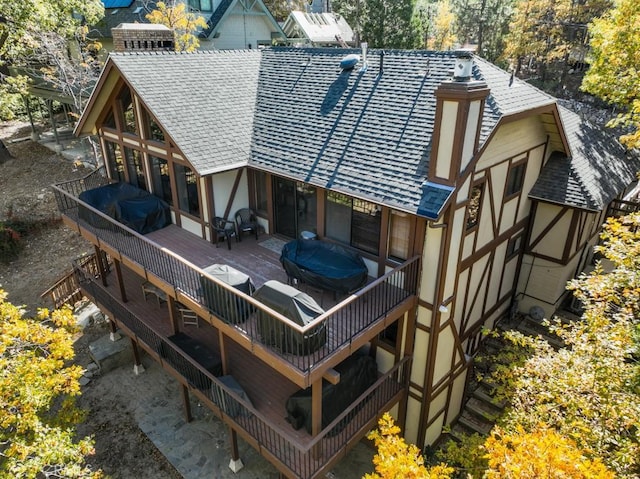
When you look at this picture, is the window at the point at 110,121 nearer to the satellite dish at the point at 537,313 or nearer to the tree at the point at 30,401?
the tree at the point at 30,401

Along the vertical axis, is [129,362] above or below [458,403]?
below

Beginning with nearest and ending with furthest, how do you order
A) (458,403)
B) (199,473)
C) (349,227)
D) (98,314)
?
(349,227) → (199,473) → (458,403) → (98,314)

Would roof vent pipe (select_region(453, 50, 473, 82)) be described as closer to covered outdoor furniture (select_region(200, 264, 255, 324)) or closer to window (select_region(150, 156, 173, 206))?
covered outdoor furniture (select_region(200, 264, 255, 324))

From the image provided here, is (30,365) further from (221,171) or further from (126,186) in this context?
(126,186)

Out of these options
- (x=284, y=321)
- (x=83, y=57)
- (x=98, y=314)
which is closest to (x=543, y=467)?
(x=284, y=321)

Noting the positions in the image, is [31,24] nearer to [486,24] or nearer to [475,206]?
[475,206]

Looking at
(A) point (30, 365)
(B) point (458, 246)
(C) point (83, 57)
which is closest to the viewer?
(A) point (30, 365)

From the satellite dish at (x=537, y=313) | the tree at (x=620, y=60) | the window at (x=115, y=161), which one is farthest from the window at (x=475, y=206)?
the window at (x=115, y=161)
